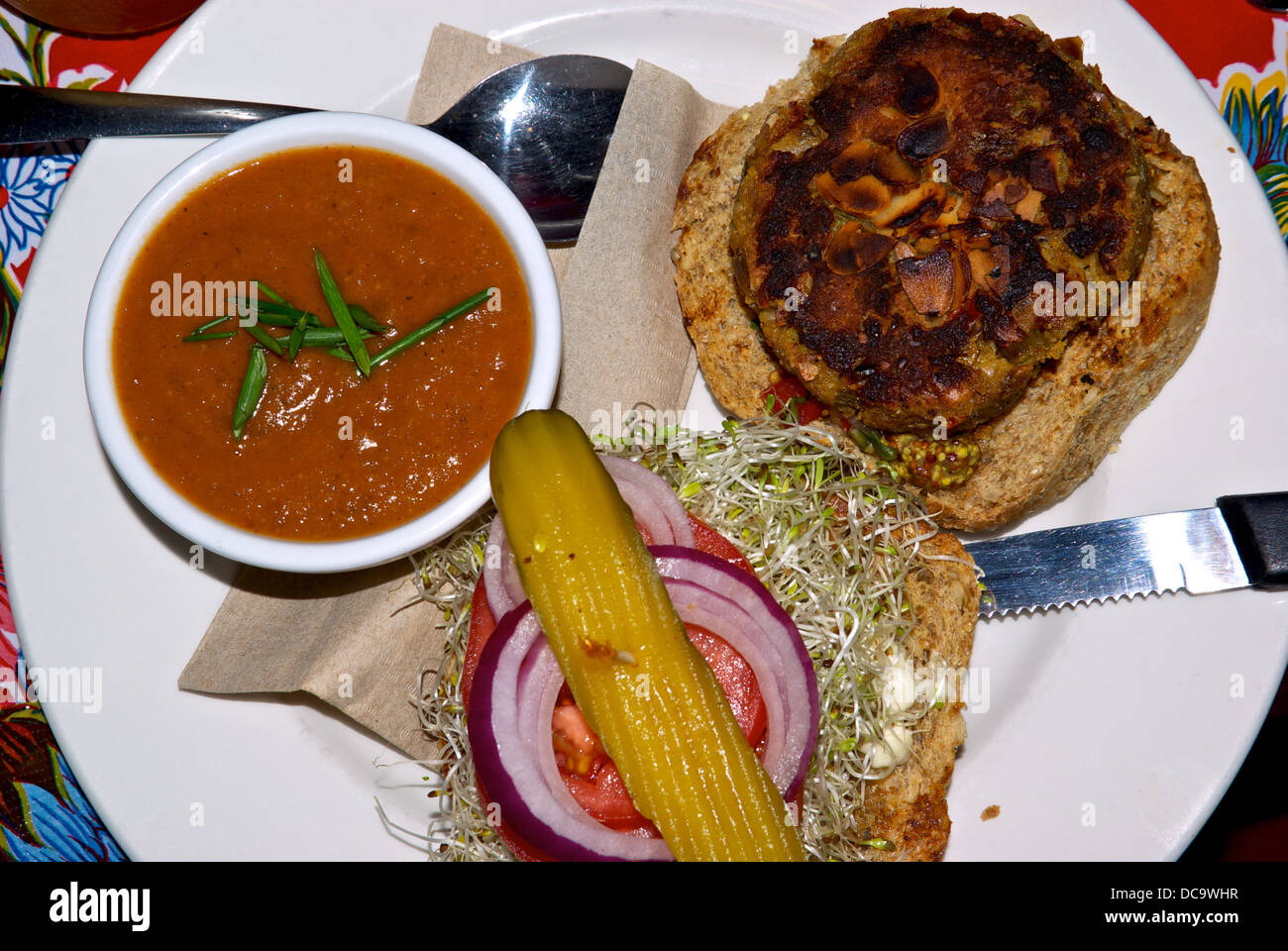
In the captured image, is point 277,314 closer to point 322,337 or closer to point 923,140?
point 322,337

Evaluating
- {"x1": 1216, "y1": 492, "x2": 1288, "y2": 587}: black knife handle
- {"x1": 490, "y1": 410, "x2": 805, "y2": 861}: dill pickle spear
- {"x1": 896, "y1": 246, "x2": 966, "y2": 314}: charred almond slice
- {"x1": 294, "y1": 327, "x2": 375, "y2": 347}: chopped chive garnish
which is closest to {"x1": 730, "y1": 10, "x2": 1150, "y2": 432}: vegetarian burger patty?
{"x1": 896, "y1": 246, "x2": 966, "y2": 314}: charred almond slice

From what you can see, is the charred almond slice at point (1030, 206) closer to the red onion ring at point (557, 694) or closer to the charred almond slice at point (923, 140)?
the charred almond slice at point (923, 140)

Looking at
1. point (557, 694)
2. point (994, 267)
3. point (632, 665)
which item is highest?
point (994, 267)

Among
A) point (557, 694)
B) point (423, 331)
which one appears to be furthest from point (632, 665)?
point (423, 331)

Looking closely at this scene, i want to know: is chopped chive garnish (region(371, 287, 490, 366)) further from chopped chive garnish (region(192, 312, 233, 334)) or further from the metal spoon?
the metal spoon

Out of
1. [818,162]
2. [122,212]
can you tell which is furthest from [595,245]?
[122,212]

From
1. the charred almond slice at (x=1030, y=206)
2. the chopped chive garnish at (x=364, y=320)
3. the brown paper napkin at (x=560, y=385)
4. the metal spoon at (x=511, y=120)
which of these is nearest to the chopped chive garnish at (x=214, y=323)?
the chopped chive garnish at (x=364, y=320)

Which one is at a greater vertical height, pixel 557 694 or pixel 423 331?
pixel 423 331
